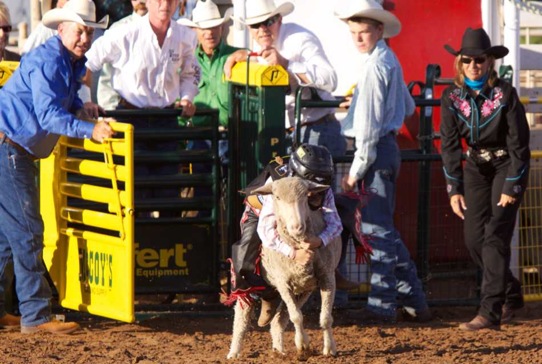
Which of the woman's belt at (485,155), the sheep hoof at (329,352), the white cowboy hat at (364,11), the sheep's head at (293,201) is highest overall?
the white cowboy hat at (364,11)

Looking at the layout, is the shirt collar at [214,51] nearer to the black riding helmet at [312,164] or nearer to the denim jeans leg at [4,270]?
the denim jeans leg at [4,270]

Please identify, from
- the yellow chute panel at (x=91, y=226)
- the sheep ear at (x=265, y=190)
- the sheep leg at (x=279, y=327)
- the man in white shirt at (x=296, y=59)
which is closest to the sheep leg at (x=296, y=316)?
the sheep leg at (x=279, y=327)

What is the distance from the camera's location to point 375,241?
29.5ft

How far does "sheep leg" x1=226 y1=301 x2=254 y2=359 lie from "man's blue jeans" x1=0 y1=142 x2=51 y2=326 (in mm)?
1550

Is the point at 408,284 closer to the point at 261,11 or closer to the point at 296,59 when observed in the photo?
the point at 296,59

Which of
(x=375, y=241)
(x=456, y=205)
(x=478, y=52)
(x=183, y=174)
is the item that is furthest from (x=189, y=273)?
(x=478, y=52)

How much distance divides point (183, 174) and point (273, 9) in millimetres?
1380

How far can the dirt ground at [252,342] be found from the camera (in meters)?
7.80

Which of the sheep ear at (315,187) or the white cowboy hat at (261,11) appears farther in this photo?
the white cowboy hat at (261,11)

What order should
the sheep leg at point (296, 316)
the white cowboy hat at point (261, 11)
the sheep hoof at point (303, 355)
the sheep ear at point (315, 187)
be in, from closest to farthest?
1. the sheep ear at point (315, 187)
2. the sheep leg at point (296, 316)
3. the sheep hoof at point (303, 355)
4. the white cowboy hat at point (261, 11)

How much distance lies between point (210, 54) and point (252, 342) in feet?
9.07

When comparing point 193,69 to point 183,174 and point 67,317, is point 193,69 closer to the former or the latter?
point 183,174

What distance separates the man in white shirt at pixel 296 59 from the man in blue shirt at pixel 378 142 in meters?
0.40

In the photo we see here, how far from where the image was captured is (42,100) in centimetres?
816
